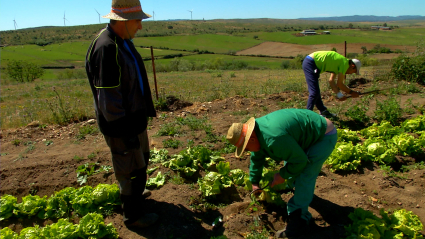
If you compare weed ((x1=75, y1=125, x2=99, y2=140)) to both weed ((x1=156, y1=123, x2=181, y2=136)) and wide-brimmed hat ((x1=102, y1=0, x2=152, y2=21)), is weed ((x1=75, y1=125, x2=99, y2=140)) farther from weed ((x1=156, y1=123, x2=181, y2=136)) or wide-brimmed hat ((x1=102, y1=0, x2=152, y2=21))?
wide-brimmed hat ((x1=102, y1=0, x2=152, y2=21))

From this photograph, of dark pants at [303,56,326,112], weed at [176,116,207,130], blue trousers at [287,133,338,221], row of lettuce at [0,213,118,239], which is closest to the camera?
blue trousers at [287,133,338,221]

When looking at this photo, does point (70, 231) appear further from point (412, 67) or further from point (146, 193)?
point (412, 67)

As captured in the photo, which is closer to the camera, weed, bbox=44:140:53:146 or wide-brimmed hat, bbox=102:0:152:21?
wide-brimmed hat, bbox=102:0:152:21

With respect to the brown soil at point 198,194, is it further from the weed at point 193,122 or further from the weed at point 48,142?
the weed at point 193,122

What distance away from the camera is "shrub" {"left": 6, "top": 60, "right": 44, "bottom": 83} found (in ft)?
85.9

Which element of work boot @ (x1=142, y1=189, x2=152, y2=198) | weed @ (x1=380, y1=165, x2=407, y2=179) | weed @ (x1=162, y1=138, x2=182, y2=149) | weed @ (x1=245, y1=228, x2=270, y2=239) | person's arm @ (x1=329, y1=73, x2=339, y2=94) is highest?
person's arm @ (x1=329, y1=73, x2=339, y2=94)

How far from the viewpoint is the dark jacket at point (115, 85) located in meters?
2.53

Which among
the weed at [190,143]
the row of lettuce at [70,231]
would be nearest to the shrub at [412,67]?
the weed at [190,143]

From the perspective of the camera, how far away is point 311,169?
286 centimetres

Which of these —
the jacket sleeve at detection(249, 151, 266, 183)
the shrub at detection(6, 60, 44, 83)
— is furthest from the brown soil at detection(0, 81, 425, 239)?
the shrub at detection(6, 60, 44, 83)

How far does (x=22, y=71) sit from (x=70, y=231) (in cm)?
2909

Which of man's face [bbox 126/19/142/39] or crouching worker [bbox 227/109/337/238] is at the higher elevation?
man's face [bbox 126/19/142/39]

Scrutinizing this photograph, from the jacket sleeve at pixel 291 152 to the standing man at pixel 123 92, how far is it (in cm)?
141

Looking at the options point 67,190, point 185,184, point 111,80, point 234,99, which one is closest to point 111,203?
point 67,190
